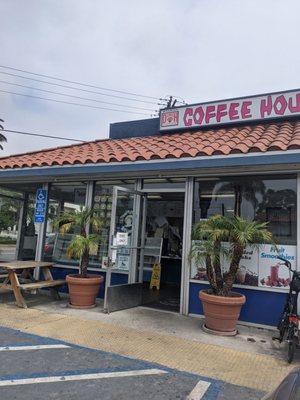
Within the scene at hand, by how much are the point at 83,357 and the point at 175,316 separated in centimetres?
272

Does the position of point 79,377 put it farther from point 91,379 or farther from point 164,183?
point 164,183

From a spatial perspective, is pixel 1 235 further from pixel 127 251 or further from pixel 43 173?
pixel 127 251

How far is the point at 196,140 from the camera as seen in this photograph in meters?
8.20

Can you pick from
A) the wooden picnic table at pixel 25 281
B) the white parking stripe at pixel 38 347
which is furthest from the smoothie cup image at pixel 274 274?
the wooden picnic table at pixel 25 281

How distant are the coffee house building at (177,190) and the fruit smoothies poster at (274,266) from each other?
0.02 metres

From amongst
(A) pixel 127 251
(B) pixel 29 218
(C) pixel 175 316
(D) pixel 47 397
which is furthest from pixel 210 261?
(B) pixel 29 218

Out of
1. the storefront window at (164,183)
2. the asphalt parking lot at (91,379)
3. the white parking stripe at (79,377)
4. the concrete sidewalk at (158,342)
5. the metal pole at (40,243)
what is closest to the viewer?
the asphalt parking lot at (91,379)

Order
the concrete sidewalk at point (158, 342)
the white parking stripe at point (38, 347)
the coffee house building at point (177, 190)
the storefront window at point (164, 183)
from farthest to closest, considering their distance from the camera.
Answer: the storefront window at point (164, 183), the coffee house building at point (177, 190), the white parking stripe at point (38, 347), the concrete sidewalk at point (158, 342)

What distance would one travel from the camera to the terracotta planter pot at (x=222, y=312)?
616 centimetres

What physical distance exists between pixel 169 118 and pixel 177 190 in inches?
109

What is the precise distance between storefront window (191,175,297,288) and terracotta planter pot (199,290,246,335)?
0.81 meters

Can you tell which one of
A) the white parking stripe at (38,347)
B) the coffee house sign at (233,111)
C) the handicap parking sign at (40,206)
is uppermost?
the coffee house sign at (233,111)

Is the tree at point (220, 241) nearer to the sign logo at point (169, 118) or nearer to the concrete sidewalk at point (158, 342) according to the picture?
the concrete sidewalk at point (158, 342)

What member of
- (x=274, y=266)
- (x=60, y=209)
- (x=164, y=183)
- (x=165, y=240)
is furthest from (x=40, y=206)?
(x=274, y=266)
